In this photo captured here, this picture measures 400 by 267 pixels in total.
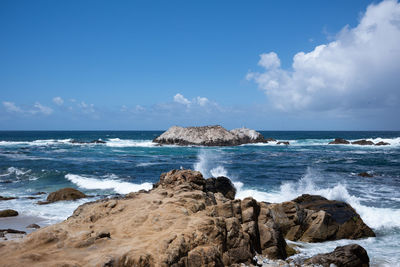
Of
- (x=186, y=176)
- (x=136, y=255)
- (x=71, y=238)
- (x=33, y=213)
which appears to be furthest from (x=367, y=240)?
(x=33, y=213)

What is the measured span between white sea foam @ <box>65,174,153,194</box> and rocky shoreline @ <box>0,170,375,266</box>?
33.6 feet

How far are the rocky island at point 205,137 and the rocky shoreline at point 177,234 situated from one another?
53.8 metres

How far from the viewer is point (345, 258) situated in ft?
27.2

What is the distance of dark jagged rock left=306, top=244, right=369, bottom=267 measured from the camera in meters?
8.27

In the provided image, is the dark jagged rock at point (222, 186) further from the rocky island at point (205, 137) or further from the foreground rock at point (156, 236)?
the rocky island at point (205, 137)

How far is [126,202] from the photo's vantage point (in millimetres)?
9156

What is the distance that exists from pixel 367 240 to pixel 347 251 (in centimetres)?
371

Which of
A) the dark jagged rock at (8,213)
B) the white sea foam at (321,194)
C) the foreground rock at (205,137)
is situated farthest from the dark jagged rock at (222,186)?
the foreground rock at (205,137)

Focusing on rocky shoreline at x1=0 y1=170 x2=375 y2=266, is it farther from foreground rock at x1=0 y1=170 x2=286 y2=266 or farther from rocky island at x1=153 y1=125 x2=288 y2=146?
rocky island at x1=153 y1=125 x2=288 y2=146

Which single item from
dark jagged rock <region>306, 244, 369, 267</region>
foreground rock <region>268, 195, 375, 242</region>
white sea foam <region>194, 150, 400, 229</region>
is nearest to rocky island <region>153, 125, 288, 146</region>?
white sea foam <region>194, 150, 400, 229</region>

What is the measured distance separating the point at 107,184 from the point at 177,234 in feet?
57.5

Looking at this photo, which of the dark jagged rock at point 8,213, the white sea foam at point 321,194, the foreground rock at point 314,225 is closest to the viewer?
the foreground rock at point 314,225

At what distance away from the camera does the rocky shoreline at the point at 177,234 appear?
5.63m

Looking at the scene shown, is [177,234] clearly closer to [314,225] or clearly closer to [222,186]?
[314,225]
